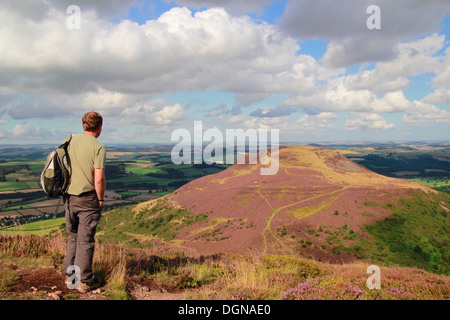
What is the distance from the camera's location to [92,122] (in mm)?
6254

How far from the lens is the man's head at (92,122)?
6223 mm

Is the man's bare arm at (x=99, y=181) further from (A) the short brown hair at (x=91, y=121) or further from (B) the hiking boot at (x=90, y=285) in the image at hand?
(B) the hiking boot at (x=90, y=285)

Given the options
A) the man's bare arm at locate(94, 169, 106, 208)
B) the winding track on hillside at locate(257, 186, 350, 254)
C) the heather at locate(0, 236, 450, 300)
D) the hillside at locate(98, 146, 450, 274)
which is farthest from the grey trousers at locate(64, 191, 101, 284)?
the winding track on hillside at locate(257, 186, 350, 254)

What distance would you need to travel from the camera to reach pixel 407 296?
666 centimetres

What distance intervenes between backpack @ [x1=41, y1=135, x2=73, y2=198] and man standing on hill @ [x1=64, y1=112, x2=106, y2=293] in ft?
0.36

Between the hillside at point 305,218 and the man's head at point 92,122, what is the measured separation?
16814mm

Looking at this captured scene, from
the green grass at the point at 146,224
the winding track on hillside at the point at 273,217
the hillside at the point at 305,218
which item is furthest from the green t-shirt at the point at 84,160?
the green grass at the point at 146,224

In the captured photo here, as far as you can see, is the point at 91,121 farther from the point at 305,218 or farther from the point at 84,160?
the point at 305,218

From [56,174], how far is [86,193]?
772 mm

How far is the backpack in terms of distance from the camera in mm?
6023

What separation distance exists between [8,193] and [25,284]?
159160 mm

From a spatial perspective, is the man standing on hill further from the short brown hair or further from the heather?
the heather
